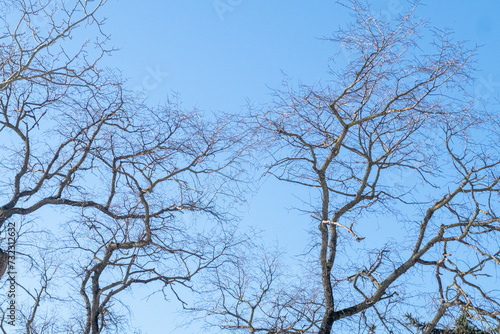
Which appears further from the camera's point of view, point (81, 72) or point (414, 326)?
point (414, 326)

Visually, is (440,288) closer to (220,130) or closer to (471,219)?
(471,219)

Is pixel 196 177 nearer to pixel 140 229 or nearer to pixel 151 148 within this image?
pixel 151 148

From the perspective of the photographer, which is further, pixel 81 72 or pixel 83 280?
pixel 83 280

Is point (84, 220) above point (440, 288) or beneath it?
above

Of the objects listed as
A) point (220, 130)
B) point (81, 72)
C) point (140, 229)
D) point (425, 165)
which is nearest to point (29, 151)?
point (81, 72)

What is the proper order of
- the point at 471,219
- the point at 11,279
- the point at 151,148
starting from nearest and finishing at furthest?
the point at 471,219, the point at 151,148, the point at 11,279

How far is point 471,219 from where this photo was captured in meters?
7.75

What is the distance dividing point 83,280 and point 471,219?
5966 millimetres

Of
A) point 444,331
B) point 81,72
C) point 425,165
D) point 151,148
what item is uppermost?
point 81,72

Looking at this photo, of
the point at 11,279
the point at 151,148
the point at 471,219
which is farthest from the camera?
the point at 11,279

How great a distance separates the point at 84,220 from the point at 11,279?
59.4 inches

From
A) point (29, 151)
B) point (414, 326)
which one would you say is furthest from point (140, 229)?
point (414, 326)

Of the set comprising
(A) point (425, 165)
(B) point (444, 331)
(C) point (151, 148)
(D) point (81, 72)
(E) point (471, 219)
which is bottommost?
(B) point (444, 331)

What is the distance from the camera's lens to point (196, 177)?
845 centimetres
